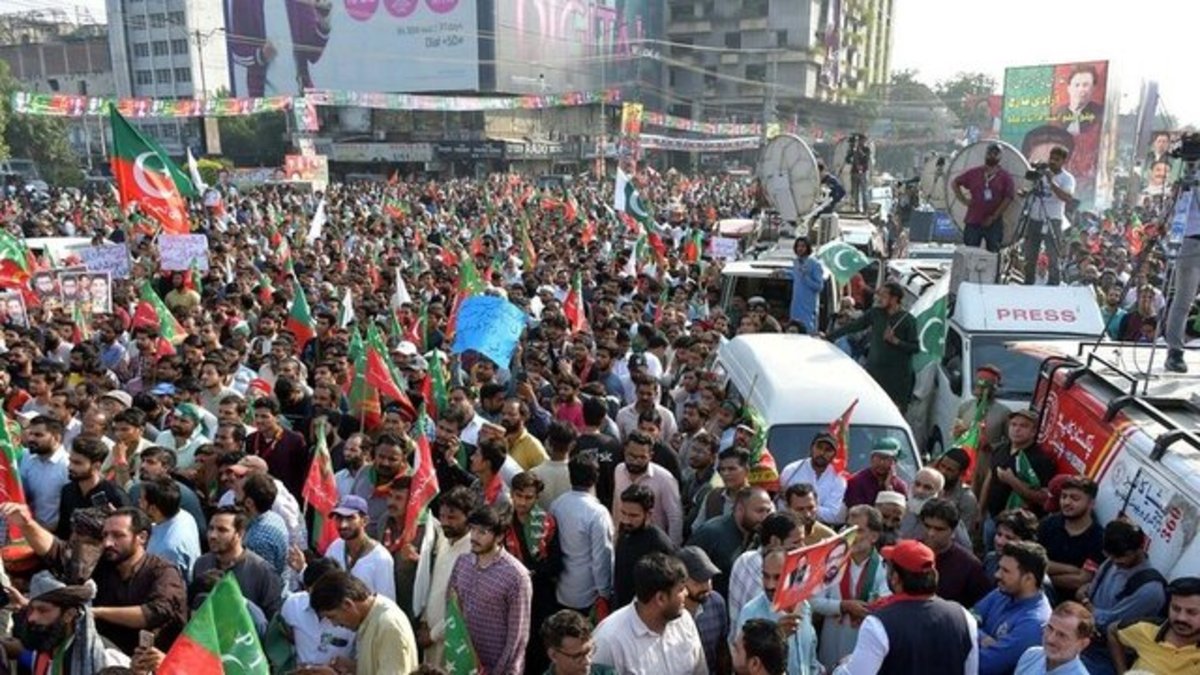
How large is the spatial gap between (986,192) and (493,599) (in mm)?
9078

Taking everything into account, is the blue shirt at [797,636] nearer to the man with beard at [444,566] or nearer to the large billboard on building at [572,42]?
the man with beard at [444,566]

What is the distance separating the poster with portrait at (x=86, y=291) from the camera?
1174 centimetres

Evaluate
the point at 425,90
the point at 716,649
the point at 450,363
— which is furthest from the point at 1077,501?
the point at 425,90

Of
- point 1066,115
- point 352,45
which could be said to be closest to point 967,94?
point 352,45

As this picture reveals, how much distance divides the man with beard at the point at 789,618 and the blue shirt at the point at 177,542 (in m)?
2.68

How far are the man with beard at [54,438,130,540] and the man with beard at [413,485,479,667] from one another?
6.73 feet

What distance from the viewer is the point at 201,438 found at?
6.80m

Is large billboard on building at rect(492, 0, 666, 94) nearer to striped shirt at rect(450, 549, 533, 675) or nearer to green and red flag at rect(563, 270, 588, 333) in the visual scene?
green and red flag at rect(563, 270, 588, 333)

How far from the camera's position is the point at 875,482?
5934mm

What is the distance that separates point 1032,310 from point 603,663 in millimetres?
6389

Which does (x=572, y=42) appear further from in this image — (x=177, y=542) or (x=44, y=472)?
(x=177, y=542)

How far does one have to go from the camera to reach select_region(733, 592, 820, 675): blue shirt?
396 centimetres

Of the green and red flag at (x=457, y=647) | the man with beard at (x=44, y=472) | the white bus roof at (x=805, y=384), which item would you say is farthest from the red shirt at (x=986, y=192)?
the man with beard at (x=44, y=472)

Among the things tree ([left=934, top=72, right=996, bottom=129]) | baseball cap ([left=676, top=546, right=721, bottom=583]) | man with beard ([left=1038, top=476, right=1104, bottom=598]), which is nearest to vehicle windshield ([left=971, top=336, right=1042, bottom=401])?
man with beard ([left=1038, top=476, right=1104, bottom=598])
